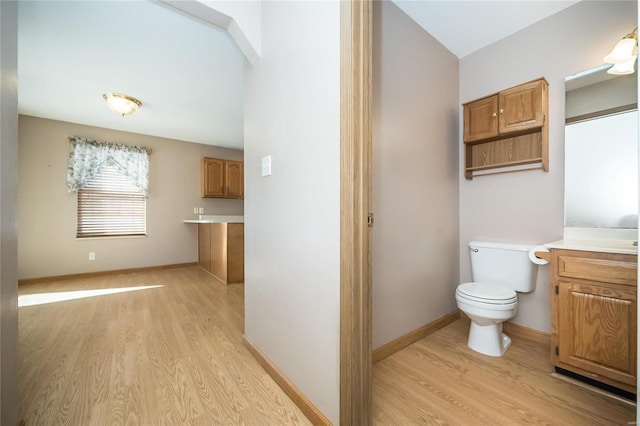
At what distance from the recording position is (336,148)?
3.45ft

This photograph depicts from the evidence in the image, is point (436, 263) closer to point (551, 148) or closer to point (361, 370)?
point (551, 148)

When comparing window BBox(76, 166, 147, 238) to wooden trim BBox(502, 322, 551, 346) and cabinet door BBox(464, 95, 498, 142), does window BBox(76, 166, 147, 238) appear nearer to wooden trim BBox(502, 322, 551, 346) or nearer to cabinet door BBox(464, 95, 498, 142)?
cabinet door BBox(464, 95, 498, 142)

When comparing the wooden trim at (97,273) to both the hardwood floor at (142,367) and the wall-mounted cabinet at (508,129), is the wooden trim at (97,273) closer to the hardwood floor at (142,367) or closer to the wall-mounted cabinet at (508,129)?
the hardwood floor at (142,367)

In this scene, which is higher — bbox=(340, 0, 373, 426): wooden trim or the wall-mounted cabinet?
the wall-mounted cabinet

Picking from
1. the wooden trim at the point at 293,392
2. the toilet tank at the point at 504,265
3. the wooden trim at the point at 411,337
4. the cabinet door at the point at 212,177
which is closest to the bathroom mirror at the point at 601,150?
the toilet tank at the point at 504,265

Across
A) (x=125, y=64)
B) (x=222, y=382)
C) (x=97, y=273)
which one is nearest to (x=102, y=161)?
(x=97, y=273)

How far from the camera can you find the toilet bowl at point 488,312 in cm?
162

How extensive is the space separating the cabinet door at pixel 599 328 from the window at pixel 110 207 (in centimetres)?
559

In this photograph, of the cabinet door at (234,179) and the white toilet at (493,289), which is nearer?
the white toilet at (493,289)

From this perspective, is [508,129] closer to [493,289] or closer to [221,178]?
[493,289]

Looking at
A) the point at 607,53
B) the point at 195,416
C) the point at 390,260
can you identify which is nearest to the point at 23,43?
the point at 195,416

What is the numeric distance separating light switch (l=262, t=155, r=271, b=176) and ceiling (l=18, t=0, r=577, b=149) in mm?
1290

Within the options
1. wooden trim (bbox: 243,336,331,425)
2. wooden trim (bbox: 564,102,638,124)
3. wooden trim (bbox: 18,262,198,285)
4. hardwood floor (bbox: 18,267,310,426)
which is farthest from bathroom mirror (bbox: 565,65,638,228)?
wooden trim (bbox: 18,262,198,285)

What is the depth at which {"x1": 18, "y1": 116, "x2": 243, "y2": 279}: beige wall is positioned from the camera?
139 inches
